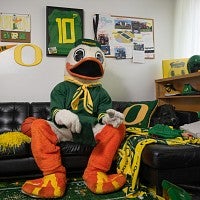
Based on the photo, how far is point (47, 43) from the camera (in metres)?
2.44

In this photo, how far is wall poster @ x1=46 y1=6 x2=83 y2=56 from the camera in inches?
96.3

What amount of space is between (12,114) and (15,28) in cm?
82

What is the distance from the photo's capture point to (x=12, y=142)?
5.34 ft

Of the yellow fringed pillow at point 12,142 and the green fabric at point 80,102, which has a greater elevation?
the green fabric at point 80,102

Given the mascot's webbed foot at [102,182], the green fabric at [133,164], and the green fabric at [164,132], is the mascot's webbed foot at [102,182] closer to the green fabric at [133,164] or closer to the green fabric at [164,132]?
the green fabric at [133,164]

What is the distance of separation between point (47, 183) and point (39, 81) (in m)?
1.27

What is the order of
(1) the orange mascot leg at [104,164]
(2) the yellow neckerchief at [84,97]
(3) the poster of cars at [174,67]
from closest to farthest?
(1) the orange mascot leg at [104,164], (2) the yellow neckerchief at [84,97], (3) the poster of cars at [174,67]

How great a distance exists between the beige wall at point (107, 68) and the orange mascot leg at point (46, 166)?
3.19 ft

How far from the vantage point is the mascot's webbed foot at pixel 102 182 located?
4.80ft

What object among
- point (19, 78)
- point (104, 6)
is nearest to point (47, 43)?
point (19, 78)

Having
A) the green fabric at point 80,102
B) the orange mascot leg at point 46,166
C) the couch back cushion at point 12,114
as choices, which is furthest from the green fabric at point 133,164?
the couch back cushion at point 12,114

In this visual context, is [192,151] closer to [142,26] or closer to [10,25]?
[142,26]

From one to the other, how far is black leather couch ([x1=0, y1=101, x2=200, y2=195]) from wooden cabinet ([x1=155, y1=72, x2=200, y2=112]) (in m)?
0.29

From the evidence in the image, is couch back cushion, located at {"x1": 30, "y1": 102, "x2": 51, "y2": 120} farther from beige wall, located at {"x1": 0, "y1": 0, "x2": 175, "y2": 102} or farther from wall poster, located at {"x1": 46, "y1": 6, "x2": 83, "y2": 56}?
wall poster, located at {"x1": 46, "y1": 6, "x2": 83, "y2": 56}
